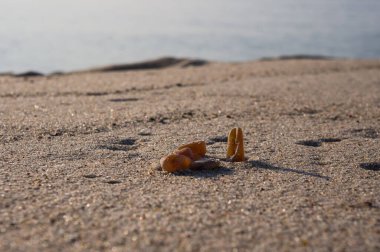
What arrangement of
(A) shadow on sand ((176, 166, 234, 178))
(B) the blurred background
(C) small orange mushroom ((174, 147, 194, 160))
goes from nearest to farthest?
(A) shadow on sand ((176, 166, 234, 178)) < (C) small orange mushroom ((174, 147, 194, 160)) < (B) the blurred background

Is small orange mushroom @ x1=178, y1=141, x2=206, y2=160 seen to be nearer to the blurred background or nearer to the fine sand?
the fine sand

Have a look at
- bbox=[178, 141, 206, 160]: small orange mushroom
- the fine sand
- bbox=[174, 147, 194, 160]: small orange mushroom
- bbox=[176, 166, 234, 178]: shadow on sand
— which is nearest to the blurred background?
the fine sand

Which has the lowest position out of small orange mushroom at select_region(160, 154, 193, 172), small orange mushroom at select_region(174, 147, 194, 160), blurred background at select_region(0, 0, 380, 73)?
small orange mushroom at select_region(160, 154, 193, 172)

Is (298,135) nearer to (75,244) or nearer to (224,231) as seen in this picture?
(224,231)

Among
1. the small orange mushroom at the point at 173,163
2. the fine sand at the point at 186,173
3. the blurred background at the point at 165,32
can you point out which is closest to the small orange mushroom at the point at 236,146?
the fine sand at the point at 186,173

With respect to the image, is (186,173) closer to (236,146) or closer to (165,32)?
(236,146)

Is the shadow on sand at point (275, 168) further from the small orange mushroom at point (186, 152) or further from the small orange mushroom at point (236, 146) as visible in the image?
the small orange mushroom at point (186, 152)
